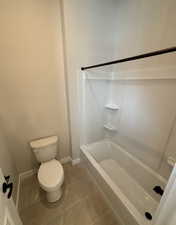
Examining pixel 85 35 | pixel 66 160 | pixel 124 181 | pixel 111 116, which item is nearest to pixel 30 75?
pixel 85 35

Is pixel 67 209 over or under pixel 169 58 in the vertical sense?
under

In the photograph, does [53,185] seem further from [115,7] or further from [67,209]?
[115,7]

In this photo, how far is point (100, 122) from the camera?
210cm

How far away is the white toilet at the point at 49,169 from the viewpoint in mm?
1295

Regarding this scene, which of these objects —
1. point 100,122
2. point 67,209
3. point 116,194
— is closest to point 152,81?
point 100,122

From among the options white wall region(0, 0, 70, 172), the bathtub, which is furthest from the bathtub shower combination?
white wall region(0, 0, 70, 172)

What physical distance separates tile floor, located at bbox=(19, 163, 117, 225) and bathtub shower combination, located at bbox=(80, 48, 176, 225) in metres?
0.15

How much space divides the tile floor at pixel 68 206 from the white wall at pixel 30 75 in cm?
44

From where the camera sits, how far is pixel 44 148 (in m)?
1.57

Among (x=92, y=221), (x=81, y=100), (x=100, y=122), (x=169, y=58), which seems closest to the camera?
(x=169, y=58)

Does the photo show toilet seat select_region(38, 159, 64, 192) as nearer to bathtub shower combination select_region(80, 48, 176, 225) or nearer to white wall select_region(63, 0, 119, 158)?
bathtub shower combination select_region(80, 48, 176, 225)

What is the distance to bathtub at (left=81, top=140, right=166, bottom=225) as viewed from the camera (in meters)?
1.15

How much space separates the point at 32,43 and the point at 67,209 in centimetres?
207

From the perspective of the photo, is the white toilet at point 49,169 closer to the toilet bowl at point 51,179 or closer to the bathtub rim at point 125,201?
the toilet bowl at point 51,179
